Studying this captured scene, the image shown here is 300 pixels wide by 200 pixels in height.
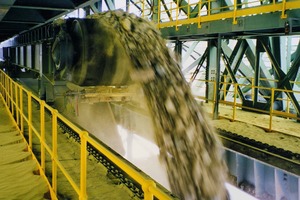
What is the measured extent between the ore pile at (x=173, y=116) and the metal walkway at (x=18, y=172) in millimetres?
1586

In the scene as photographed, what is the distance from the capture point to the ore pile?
12.3ft

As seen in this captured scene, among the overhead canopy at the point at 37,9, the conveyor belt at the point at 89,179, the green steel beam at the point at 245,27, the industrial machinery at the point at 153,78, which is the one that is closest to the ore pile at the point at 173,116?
the industrial machinery at the point at 153,78

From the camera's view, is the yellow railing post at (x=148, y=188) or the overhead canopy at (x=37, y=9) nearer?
the yellow railing post at (x=148, y=188)

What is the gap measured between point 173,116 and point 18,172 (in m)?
2.29

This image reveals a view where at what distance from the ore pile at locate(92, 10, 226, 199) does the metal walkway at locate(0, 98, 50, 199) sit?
1586 mm

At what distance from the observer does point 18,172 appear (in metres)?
4.37

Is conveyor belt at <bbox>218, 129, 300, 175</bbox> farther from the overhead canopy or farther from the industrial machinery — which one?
the overhead canopy

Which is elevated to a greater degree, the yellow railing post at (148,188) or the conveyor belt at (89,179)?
the yellow railing post at (148,188)

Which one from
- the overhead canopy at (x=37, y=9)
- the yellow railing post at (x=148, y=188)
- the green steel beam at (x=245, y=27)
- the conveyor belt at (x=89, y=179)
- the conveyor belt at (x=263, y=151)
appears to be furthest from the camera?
the green steel beam at (x=245, y=27)

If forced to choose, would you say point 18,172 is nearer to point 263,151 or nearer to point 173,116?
point 173,116

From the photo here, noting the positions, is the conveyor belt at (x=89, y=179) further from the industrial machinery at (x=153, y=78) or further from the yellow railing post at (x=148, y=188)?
the yellow railing post at (x=148, y=188)

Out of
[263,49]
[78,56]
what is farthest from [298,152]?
[78,56]

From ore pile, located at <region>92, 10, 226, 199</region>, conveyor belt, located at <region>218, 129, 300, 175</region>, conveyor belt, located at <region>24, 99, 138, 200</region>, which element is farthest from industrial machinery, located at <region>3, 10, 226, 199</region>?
conveyor belt, located at <region>218, 129, 300, 175</region>

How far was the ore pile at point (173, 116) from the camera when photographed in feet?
12.3
